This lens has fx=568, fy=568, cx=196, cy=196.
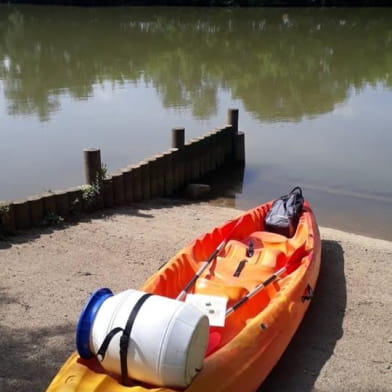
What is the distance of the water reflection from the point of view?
15.4m

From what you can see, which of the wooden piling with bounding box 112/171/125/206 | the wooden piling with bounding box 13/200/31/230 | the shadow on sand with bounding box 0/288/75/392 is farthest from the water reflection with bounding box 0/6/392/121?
the shadow on sand with bounding box 0/288/75/392

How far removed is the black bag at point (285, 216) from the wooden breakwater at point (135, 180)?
2227 mm

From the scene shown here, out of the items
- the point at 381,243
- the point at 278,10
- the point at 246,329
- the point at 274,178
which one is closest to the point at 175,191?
the point at 274,178

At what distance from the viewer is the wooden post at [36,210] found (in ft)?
21.5

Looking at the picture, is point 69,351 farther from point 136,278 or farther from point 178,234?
point 178,234

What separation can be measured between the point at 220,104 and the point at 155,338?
12077 millimetres

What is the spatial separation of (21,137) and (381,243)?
7.78 m

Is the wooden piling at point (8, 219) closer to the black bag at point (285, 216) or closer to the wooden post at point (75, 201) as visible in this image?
the wooden post at point (75, 201)

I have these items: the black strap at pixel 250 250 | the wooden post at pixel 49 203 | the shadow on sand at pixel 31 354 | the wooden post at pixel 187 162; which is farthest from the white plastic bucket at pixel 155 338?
the wooden post at pixel 187 162

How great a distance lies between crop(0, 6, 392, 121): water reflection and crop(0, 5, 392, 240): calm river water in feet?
0.25

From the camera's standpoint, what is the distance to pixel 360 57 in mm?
21672

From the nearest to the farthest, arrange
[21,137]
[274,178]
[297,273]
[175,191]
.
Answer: [297,273] → [175,191] → [274,178] → [21,137]

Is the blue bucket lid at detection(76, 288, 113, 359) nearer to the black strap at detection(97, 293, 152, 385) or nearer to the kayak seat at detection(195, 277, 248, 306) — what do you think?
the black strap at detection(97, 293, 152, 385)

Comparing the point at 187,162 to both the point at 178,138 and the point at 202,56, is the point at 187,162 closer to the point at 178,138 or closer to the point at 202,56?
the point at 178,138
